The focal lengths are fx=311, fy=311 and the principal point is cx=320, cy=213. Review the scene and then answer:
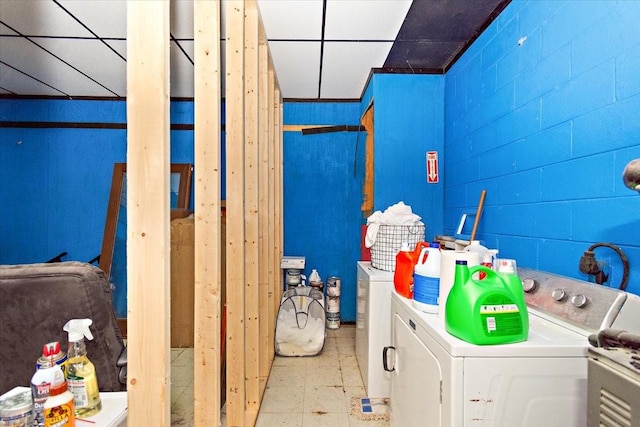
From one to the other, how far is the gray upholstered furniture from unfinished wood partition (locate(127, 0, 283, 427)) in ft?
1.13

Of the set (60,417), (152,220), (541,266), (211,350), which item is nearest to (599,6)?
(541,266)

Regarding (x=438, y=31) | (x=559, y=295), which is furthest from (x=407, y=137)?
(x=559, y=295)

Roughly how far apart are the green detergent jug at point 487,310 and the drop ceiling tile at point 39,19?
9.75ft

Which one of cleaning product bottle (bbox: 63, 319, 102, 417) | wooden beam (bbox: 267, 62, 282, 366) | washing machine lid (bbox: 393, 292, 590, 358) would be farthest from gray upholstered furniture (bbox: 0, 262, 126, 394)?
wooden beam (bbox: 267, 62, 282, 366)

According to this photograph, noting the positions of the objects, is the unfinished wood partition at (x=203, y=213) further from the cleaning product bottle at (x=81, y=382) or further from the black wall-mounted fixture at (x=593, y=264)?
the black wall-mounted fixture at (x=593, y=264)

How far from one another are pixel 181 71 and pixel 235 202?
211cm

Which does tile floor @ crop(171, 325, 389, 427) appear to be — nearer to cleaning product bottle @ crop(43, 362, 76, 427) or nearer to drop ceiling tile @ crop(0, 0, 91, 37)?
cleaning product bottle @ crop(43, 362, 76, 427)

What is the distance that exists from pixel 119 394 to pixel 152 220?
1.99 feet

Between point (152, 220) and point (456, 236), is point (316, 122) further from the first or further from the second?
point (152, 220)

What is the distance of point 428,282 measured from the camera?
130cm

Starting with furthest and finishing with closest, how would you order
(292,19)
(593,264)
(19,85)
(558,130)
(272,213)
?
(19,85)
(272,213)
(292,19)
(558,130)
(593,264)

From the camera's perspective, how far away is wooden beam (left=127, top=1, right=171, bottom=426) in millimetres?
906

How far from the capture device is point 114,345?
1206mm

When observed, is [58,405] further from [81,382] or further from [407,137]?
[407,137]
